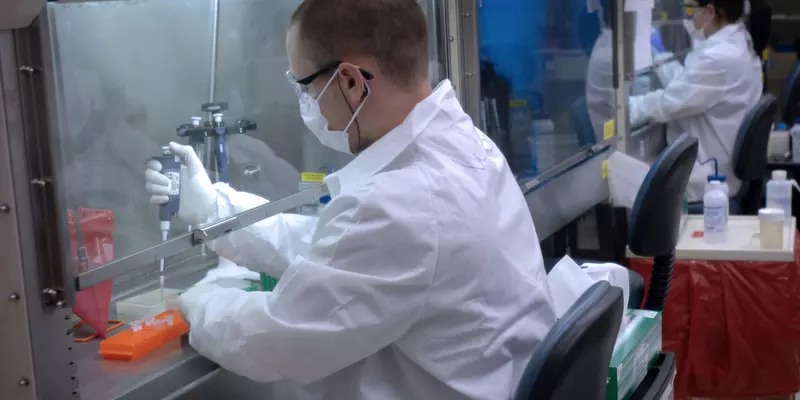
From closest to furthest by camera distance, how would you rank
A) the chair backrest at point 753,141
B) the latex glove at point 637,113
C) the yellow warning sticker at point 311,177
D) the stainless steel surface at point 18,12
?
1. the stainless steel surface at point 18,12
2. the yellow warning sticker at point 311,177
3. the chair backrest at point 753,141
4. the latex glove at point 637,113

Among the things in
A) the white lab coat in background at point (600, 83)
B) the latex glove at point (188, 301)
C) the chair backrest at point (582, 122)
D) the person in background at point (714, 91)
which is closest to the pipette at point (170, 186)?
the latex glove at point (188, 301)

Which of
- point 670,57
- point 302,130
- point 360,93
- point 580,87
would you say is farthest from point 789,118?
point 360,93

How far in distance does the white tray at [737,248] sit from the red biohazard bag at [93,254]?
178 cm

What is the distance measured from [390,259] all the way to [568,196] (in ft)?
5.45

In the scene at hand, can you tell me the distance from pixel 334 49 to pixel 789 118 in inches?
155

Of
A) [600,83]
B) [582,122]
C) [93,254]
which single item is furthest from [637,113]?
[93,254]

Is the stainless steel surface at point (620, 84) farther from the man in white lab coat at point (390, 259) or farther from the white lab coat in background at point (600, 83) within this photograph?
the man in white lab coat at point (390, 259)

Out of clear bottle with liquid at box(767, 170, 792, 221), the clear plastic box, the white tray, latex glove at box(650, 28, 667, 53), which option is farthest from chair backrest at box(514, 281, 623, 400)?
latex glove at box(650, 28, 667, 53)

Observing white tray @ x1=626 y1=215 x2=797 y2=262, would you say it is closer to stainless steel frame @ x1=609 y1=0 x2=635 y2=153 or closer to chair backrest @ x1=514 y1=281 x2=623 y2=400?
stainless steel frame @ x1=609 y1=0 x2=635 y2=153

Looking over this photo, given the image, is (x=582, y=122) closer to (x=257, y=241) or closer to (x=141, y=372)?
(x=257, y=241)

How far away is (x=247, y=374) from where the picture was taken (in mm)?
1176

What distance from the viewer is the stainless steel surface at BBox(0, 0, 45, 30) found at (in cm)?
98

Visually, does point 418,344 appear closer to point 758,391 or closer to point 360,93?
point 360,93

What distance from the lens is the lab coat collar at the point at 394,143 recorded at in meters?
1.21
